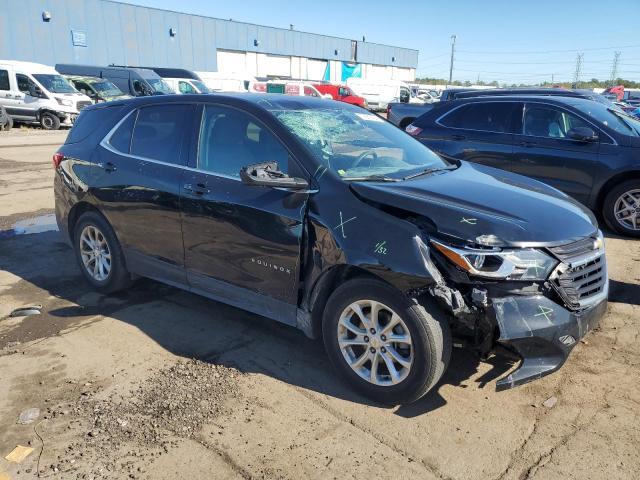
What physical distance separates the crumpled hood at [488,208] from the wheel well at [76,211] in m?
2.86

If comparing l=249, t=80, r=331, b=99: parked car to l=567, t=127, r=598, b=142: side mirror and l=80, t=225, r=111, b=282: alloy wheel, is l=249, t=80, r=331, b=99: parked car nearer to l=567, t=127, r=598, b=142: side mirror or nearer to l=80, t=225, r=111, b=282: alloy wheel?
l=567, t=127, r=598, b=142: side mirror

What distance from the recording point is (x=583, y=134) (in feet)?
23.8

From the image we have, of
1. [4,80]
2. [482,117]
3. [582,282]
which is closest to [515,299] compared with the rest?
[582,282]

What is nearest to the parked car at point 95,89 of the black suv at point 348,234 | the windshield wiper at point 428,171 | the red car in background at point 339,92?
the red car in background at point 339,92

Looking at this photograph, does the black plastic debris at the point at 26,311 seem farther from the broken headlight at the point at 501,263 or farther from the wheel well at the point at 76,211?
the broken headlight at the point at 501,263

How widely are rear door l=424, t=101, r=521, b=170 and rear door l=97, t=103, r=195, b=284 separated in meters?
5.06

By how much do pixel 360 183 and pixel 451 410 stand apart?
4.96 feet

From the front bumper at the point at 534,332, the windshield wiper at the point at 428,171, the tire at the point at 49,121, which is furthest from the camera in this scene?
the tire at the point at 49,121

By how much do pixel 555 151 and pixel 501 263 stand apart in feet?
17.0

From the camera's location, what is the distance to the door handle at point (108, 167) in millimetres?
4711

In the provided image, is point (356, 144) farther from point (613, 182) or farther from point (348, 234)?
point (613, 182)

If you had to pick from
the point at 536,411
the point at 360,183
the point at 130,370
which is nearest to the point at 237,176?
the point at 360,183

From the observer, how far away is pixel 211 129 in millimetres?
A: 4141

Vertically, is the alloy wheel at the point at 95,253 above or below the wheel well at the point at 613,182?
below
